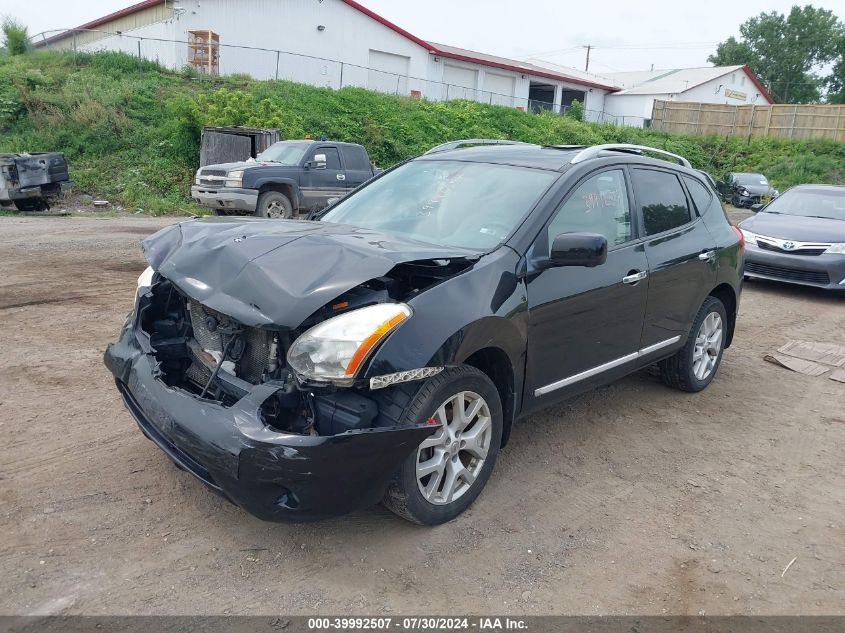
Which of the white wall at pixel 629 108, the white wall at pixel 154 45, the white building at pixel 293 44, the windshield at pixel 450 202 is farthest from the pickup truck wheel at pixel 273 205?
the white wall at pixel 629 108

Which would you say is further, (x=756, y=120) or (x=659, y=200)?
(x=756, y=120)

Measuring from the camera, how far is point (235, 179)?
→ 13062mm

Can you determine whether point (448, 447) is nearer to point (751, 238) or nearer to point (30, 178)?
point (751, 238)

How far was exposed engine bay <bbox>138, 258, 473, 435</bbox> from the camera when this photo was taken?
291 centimetres

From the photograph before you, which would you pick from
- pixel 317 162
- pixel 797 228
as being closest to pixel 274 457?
pixel 797 228

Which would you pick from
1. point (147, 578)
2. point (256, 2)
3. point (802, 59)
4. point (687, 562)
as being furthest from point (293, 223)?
point (802, 59)

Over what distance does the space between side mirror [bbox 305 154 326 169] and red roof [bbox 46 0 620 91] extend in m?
19.1

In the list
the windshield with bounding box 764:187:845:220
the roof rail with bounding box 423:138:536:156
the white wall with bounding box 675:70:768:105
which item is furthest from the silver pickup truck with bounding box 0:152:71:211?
the white wall with bounding box 675:70:768:105

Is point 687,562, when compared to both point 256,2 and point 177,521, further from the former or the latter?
point 256,2

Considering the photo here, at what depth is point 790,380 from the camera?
238 inches

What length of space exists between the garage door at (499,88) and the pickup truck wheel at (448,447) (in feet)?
118

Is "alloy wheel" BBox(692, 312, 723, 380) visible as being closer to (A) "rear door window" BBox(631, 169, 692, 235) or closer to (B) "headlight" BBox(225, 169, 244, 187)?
(A) "rear door window" BBox(631, 169, 692, 235)

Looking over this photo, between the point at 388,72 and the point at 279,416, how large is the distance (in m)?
33.4

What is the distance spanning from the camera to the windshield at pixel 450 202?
388 centimetres
